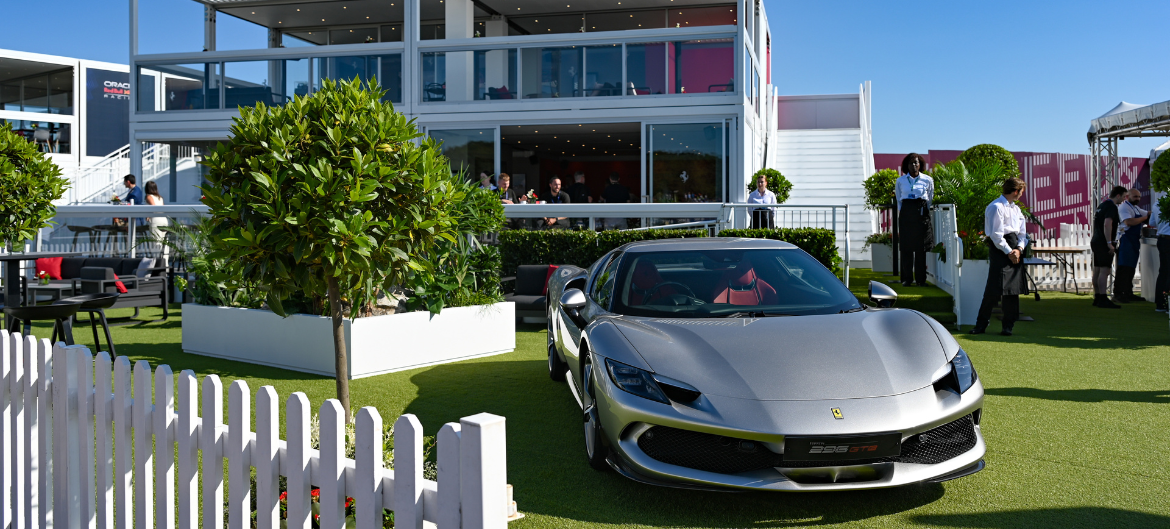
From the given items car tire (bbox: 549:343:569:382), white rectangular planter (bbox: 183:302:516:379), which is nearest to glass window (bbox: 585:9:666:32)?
white rectangular planter (bbox: 183:302:516:379)

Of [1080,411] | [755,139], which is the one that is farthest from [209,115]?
[1080,411]

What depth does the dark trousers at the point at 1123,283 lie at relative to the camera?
13.2m

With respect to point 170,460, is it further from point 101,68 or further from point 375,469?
point 101,68

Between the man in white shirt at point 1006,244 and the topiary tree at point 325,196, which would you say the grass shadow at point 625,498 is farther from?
the man in white shirt at point 1006,244

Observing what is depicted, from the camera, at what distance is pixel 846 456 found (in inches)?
134

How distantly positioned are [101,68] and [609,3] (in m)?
26.0

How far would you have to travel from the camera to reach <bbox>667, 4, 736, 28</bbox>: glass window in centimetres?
2405

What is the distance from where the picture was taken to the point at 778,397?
11.6 feet

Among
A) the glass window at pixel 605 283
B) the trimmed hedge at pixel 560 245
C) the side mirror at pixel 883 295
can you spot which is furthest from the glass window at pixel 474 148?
the side mirror at pixel 883 295

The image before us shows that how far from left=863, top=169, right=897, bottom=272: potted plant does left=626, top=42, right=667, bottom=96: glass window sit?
16.2 feet

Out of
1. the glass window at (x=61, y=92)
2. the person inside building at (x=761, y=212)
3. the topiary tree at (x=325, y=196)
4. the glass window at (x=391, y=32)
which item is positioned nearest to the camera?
the topiary tree at (x=325, y=196)

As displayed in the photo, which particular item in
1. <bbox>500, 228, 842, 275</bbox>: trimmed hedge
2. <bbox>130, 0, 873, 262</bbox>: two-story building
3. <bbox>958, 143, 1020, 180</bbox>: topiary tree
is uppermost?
<bbox>130, 0, 873, 262</bbox>: two-story building

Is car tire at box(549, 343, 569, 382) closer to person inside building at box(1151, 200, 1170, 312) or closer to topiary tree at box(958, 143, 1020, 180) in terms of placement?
person inside building at box(1151, 200, 1170, 312)

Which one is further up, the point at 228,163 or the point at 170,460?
the point at 228,163
